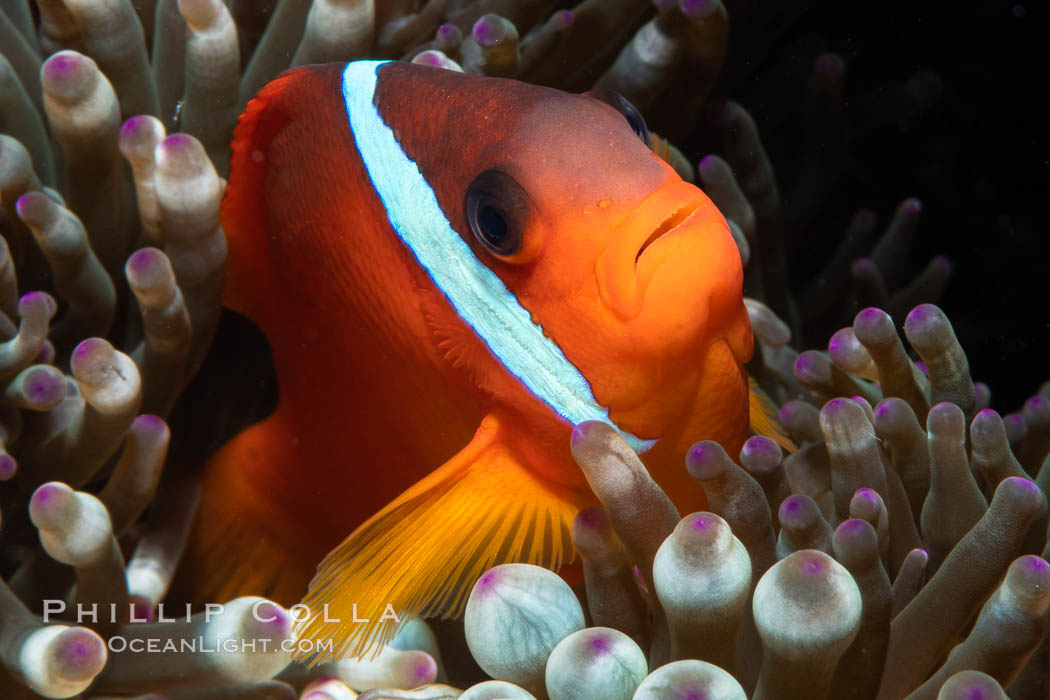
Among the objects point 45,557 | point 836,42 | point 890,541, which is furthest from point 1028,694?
point 836,42

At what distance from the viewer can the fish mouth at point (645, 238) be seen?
2.81ft

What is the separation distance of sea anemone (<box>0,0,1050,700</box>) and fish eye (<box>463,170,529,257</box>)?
0.22 m

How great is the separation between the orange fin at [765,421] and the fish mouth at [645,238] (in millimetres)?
344

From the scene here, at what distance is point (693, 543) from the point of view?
71 cm

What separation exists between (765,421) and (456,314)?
45 cm

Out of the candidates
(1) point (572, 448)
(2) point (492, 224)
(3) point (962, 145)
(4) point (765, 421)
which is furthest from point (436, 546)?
(3) point (962, 145)

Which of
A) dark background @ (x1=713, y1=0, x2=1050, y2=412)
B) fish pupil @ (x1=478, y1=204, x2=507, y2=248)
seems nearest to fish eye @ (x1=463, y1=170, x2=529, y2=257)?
fish pupil @ (x1=478, y1=204, x2=507, y2=248)

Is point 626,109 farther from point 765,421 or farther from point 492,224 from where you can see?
point 765,421

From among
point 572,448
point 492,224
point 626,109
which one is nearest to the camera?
point 572,448

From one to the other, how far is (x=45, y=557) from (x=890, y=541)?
99 cm

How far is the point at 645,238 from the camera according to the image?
0.86 metres

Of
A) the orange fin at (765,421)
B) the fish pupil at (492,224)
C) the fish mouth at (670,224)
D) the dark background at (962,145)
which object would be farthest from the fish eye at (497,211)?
the dark background at (962,145)

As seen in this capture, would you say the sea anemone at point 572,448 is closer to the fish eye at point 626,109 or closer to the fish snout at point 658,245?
the fish snout at point 658,245

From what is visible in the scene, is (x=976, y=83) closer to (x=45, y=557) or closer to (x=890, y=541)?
(x=890, y=541)
